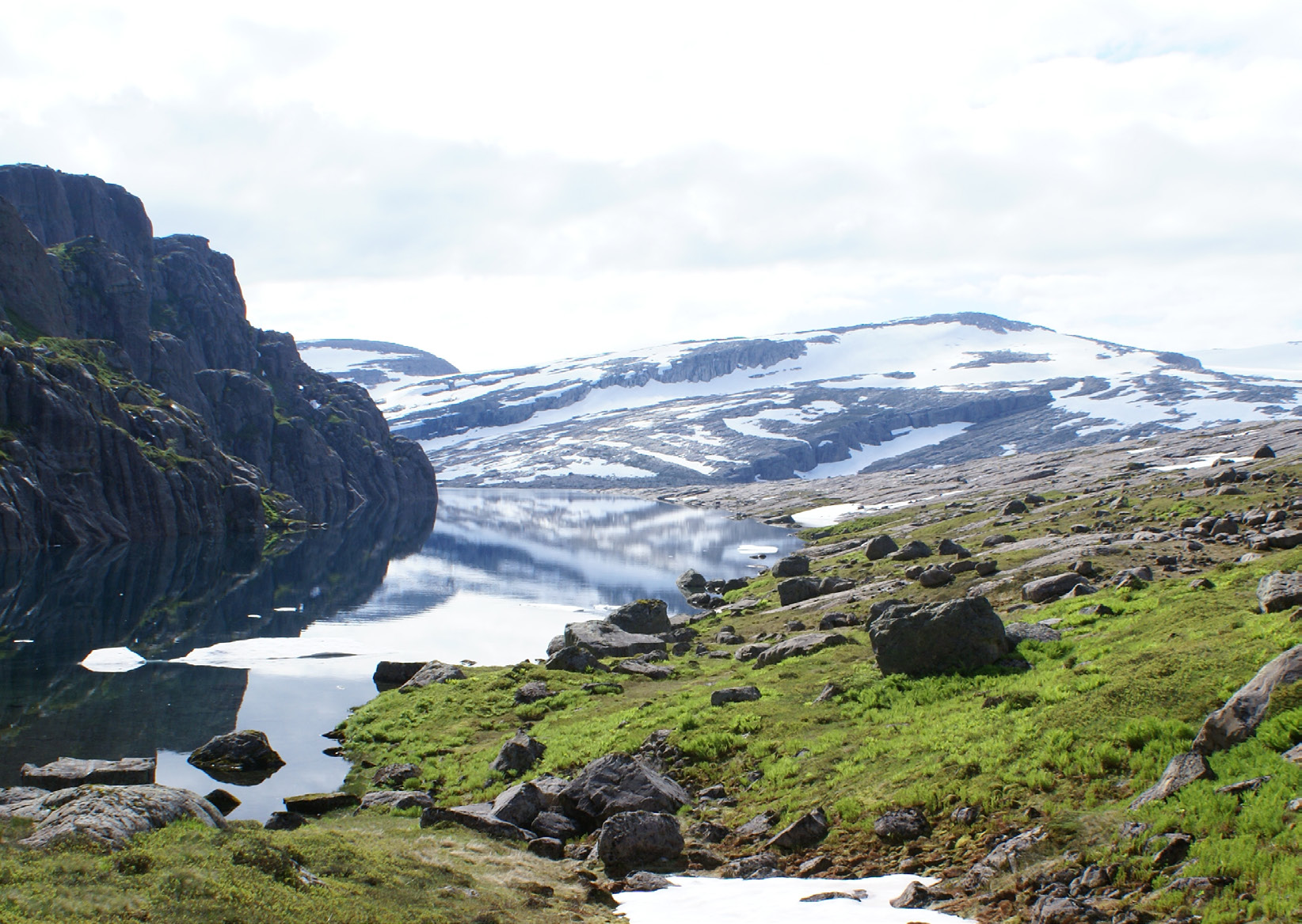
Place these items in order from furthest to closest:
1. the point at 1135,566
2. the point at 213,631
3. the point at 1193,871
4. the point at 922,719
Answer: the point at 213,631
the point at 1135,566
the point at 922,719
the point at 1193,871

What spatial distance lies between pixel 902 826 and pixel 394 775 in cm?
2007

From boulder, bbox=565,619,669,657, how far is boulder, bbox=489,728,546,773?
55.8 feet

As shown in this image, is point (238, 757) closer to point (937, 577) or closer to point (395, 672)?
point (395, 672)

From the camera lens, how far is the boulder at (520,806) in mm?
22750

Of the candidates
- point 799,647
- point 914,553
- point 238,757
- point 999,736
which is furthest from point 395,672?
point 914,553

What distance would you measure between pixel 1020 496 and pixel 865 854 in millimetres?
102559

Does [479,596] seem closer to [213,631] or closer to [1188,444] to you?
[213,631]

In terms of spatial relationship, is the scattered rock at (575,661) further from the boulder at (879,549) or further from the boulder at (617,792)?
the boulder at (879,549)

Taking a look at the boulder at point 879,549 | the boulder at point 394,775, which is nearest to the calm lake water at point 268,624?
the boulder at point 394,775

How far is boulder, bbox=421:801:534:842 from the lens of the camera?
21.6 m

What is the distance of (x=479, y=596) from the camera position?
8431 centimetres

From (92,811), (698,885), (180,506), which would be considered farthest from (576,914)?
(180,506)

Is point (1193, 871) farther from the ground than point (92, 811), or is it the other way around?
point (92, 811)

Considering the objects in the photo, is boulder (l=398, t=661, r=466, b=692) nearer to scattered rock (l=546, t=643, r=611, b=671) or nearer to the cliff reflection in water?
scattered rock (l=546, t=643, r=611, b=671)
